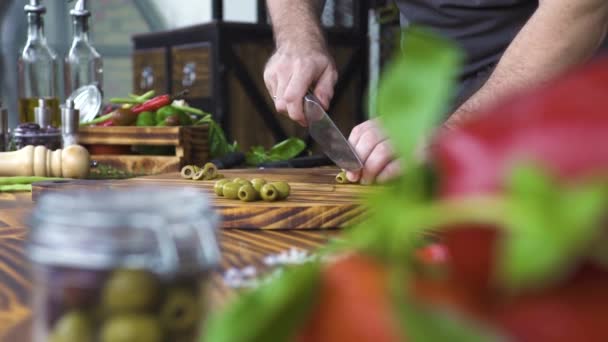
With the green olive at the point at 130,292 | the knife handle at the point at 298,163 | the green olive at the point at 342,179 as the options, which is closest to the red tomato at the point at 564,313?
the green olive at the point at 130,292

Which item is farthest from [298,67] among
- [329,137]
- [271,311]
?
[271,311]

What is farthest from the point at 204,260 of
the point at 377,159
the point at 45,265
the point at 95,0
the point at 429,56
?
the point at 95,0

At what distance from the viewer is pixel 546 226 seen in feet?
0.78

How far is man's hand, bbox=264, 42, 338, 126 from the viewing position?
1523 mm

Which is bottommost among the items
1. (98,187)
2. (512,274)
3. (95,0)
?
(98,187)

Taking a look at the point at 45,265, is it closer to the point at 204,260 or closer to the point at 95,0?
the point at 204,260

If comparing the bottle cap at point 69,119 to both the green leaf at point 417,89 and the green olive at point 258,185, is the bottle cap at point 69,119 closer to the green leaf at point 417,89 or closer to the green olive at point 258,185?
the green olive at point 258,185

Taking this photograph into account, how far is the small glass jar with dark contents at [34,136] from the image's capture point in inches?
71.2

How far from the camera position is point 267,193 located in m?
1.14

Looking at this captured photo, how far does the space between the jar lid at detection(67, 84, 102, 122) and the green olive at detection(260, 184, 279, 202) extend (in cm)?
140

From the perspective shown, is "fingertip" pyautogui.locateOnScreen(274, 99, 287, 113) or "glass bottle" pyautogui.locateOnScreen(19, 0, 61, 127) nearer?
"fingertip" pyautogui.locateOnScreen(274, 99, 287, 113)

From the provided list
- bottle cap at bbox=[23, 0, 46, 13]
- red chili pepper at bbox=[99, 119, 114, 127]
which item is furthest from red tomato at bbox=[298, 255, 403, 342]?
bottle cap at bbox=[23, 0, 46, 13]

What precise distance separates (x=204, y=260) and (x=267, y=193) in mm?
730

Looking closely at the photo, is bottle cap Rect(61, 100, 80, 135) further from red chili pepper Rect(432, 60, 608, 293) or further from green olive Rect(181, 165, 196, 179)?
red chili pepper Rect(432, 60, 608, 293)
